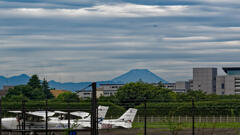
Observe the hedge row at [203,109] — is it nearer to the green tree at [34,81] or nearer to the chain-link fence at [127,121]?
the chain-link fence at [127,121]

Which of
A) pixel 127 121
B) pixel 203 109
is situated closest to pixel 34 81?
pixel 127 121

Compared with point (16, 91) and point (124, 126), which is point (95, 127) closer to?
point (124, 126)

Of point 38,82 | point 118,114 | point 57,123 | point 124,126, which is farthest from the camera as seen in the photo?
point 38,82

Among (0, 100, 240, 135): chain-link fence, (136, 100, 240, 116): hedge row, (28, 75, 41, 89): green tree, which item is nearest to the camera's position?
(0, 100, 240, 135): chain-link fence

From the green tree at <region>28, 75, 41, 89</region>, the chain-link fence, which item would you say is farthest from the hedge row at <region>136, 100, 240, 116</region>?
the green tree at <region>28, 75, 41, 89</region>

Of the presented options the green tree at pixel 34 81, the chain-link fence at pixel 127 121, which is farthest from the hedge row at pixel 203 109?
the green tree at pixel 34 81

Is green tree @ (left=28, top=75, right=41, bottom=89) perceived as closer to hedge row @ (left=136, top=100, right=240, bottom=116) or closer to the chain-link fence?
the chain-link fence

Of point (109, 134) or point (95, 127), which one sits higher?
point (95, 127)

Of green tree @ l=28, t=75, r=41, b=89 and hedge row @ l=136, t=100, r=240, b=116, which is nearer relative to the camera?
hedge row @ l=136, t=100, r=240, b=116

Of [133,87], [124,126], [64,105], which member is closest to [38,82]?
[133,87]

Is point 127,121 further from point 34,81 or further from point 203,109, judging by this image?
point 34,81

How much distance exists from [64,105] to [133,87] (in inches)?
2039

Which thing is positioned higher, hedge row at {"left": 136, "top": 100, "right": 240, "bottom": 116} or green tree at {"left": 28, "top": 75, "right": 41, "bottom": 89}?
green tree at {"left": 28, "top": 75, "right": 41, "bottom": 89}

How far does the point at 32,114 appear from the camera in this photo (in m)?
35.1
